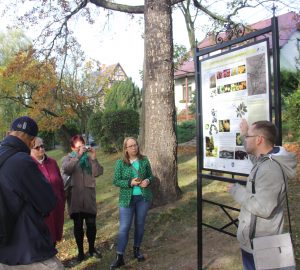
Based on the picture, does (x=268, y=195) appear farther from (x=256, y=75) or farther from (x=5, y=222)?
(x=5, y=222)

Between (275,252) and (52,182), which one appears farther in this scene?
(52,182)

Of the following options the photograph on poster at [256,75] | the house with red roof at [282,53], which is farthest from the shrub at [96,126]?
the photograph on poster at [256,75]

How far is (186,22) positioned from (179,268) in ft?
57.7

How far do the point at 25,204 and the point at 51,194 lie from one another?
194 millimetres

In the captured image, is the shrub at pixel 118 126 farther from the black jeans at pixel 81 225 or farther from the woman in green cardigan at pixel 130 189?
the woman in green cardigan at pixel 130 189

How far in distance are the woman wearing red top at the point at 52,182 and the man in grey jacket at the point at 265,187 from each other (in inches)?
101

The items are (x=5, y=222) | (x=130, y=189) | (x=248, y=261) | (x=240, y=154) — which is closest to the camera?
(x=5, y=222)

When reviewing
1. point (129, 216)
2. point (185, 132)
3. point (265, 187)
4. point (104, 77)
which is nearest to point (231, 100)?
point (265, 187)

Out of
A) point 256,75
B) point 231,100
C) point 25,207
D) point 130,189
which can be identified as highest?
point 256,75

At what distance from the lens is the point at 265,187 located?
2910 mm

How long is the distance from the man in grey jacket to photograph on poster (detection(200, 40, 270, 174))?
2.23 feet

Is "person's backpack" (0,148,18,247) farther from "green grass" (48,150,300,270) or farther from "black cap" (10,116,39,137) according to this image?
"green grass" (48,150,300,270)

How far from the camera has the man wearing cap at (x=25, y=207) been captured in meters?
2.81

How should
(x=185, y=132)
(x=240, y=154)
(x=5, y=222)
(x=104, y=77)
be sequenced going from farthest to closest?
(x=104, y=77)
(x=185, y=132)
(x=240, y=154)
(x=5, y=222)
